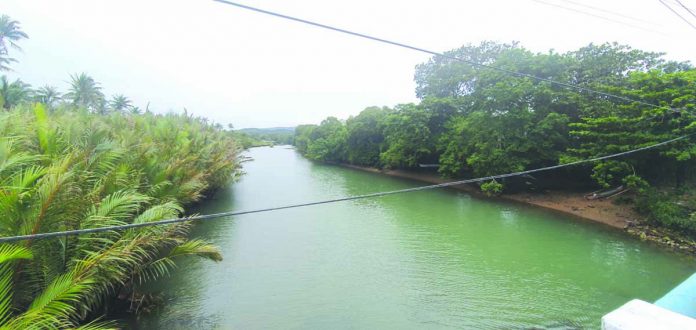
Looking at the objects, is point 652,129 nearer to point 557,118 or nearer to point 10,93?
point 557,118

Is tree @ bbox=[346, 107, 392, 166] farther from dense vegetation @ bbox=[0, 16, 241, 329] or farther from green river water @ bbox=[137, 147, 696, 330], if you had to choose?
dense vegetation @ bbox=[0, 16, 241, 329]

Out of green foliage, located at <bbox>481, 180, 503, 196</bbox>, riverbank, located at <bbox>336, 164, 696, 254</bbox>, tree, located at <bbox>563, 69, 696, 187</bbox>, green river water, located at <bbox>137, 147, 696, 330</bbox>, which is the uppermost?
Answer: tree, located at <bbox>563, 69, 696, 187</bbox>

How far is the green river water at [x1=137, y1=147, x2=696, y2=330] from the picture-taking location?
17.4ft

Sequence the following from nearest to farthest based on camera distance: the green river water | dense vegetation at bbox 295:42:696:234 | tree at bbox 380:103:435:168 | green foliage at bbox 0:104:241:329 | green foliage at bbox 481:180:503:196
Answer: green foliage at bbox 0:104:241:329 → the green river water → dense vegetation at bbox 295:42:696:234 → green foliage at bbox 481:180:503:196 → tree at bbox 380:103:435:168

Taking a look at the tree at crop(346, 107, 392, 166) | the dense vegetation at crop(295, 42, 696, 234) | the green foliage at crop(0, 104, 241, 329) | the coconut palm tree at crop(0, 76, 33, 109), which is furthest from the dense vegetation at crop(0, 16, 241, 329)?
the tree at crop(346, 107, 392, 166)

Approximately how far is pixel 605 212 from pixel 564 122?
409cm

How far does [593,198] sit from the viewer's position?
40.3 ft

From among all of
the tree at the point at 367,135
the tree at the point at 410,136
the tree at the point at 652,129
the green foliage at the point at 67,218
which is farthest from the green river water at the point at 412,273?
the tree at the point at 367,135

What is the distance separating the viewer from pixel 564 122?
1362 centimetres

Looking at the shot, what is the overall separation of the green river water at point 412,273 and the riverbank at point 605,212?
552mm

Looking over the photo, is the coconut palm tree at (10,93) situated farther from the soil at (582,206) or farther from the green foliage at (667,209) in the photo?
the green foliage at (667,209)

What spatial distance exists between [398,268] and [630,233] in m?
7.69

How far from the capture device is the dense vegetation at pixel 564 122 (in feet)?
31.3

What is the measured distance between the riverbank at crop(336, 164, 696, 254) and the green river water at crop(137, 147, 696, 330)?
1.81ft
